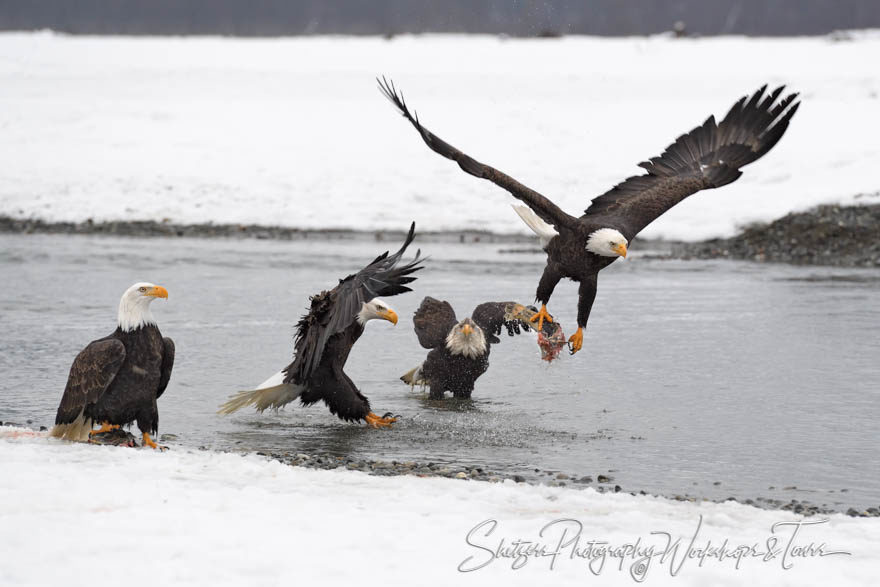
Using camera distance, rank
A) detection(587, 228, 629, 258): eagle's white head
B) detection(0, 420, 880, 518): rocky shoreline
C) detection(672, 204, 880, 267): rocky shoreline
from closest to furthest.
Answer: detection(0, 420, 880, 518): rocky shoreline < detection(587, 228, 629, 258): eagle's white head < detection(672, 204, 880, 267): rocky shoreline

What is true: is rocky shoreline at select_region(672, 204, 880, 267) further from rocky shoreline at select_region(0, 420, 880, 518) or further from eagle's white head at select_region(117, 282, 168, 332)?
eagle's white head at select_region(117, 282, 168, 332)

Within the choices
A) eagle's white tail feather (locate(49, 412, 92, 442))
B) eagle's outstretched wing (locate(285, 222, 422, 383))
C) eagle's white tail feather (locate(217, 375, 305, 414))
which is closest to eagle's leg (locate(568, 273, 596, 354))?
eagle's outstretched wing (locate(285, 222, 422, 383))

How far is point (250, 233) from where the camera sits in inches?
698

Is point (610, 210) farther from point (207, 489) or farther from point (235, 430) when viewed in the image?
point (207, 489)

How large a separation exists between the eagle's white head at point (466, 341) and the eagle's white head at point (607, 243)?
0.89m

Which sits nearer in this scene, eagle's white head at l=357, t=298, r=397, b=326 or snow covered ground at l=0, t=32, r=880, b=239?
eagle's white head at l=357, t=298, r=397, b=326

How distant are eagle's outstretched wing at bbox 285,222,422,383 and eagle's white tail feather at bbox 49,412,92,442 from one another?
1.24 m

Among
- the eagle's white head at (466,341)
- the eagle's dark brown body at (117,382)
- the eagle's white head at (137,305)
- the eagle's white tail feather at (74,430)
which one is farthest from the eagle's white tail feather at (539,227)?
the eagle's white tail feather at (74,430)

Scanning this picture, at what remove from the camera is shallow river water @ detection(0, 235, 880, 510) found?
583cm

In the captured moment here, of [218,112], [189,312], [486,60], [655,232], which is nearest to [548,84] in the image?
[486,60]

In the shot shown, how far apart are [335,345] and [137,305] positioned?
1.30m

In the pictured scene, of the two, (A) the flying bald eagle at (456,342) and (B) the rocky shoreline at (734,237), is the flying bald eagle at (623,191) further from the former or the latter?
(B) the rocky shoreline at (734,237)

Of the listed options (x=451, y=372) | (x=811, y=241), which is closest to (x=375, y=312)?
(x=451, y=372)

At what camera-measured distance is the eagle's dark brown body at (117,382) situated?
224 inches
